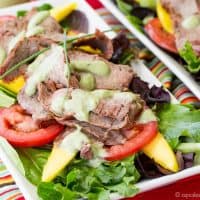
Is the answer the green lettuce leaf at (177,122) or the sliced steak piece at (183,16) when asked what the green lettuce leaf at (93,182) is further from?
the sliced steak piece at (183,16)

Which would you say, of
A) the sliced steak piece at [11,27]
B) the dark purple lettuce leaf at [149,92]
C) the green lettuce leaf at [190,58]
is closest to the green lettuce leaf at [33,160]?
the dark purple lettuce leaf at [149,92]

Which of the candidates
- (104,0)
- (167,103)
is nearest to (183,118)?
(167,103)

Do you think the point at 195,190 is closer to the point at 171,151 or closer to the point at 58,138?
the point at 171,151

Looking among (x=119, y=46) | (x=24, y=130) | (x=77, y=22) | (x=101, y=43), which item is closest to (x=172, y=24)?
(x=119, y=46)

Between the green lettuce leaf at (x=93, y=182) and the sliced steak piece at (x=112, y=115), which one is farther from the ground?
the sliced steak piece at (x=112, y=115)

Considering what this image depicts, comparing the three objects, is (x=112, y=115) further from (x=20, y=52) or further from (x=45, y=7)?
(x=45, y=7)

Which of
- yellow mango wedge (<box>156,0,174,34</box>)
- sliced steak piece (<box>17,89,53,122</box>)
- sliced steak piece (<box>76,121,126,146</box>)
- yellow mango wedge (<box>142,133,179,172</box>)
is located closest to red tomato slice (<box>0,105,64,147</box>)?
sliced steak piece (<box>17,89,53,122</box>)
